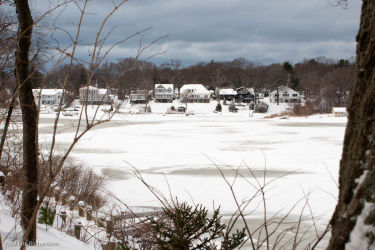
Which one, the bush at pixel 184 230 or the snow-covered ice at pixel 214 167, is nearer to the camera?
the bush at pixel 184 230

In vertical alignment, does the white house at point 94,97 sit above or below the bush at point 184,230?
above

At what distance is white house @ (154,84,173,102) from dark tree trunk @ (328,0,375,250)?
102623mm

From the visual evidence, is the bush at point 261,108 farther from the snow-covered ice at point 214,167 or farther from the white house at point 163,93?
the snow-covered ice at point 214,167

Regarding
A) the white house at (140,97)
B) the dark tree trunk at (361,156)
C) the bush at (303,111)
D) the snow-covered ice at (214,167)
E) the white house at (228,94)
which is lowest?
the snow-covered ice at (214,167)

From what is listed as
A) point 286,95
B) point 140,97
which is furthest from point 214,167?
point 286,95

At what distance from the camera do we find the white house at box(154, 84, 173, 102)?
10357 centimetres

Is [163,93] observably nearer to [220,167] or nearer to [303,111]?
[303,111]

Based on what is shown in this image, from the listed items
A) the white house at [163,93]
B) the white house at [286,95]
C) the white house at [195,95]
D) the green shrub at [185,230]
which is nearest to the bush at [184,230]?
the green shrub at [185,230]

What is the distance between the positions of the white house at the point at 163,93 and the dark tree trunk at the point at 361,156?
10262cm

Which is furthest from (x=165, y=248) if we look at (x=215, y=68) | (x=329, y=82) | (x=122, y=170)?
(x=215, y=68)

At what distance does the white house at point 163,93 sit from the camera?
340ft

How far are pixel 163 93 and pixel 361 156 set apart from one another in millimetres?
103671

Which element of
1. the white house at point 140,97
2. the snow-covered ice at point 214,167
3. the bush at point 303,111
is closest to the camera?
the snow-covered ice at point 214,167

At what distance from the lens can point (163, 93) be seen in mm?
104312
